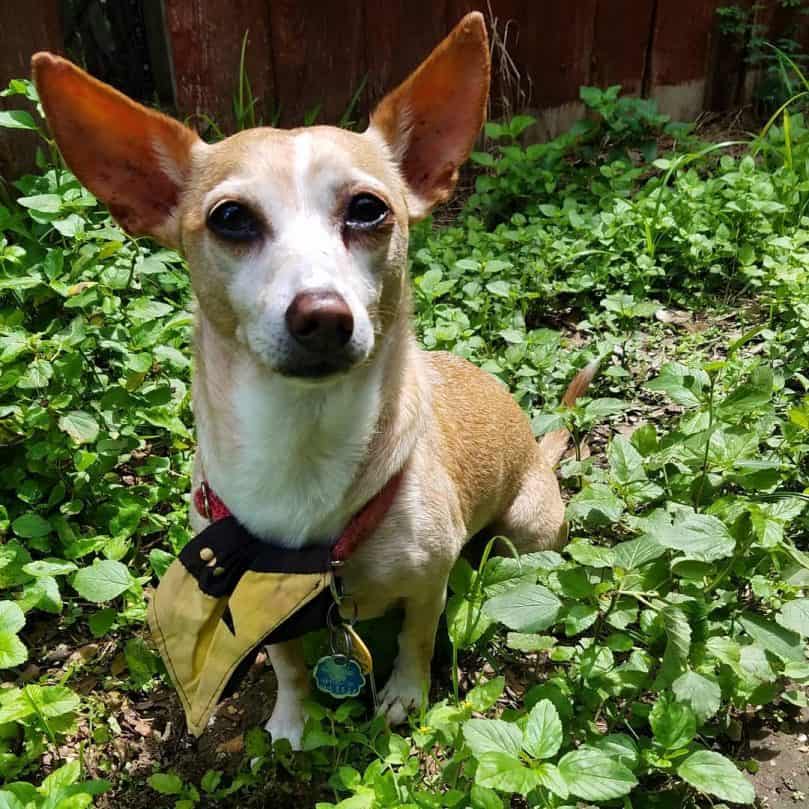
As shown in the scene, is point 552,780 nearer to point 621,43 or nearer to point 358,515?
point 358,515

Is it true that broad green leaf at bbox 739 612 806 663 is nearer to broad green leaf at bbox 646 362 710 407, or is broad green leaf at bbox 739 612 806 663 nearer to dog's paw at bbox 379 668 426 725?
broad green leaf at bbox 646 362 710 407

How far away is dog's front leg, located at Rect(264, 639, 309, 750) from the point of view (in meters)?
2.51

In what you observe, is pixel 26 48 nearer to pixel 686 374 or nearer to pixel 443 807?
pixel 686 374

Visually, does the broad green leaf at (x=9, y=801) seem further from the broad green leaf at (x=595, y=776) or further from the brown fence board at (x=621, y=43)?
the brown fence board at (x=621, y=43)

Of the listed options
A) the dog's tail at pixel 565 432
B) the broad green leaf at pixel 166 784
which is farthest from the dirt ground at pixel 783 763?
the broad green leaf at pixel 166 784

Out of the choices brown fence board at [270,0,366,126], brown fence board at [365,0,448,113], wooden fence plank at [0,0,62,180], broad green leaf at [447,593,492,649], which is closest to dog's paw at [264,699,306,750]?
broad green leaf at [447,593,492,649]

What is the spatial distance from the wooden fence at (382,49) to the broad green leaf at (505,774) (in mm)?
3923

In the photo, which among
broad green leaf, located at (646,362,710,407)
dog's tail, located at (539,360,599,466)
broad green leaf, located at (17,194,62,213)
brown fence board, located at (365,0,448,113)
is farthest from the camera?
brown fence board, located at (365,0,448,113)

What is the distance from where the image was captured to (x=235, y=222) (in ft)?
6.64

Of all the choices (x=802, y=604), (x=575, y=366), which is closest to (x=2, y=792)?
(x=802, y=604)

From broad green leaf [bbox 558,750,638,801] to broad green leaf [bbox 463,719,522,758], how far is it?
0.11m

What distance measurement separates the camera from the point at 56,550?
286 centimetres

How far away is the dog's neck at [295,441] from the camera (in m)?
2.15

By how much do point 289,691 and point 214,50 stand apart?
384cm
